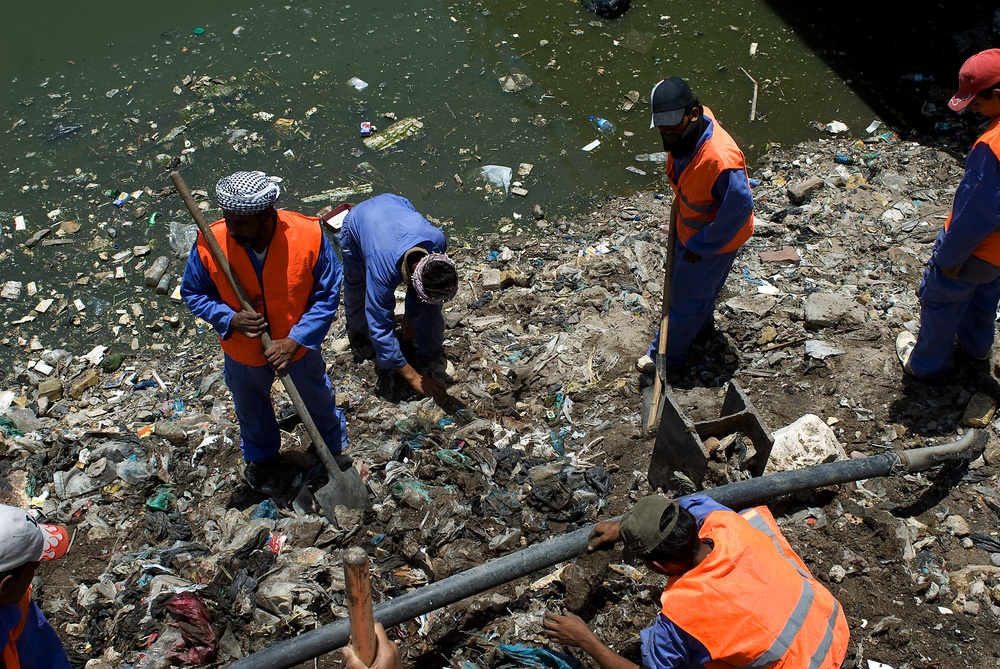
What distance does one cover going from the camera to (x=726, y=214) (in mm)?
4047

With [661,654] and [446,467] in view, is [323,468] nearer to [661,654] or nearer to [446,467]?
[446,467]

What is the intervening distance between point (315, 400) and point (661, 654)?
7.96ft

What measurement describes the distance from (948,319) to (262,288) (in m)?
3.70

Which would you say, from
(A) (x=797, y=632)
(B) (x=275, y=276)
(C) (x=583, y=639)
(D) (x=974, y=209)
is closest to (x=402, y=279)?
(B) (x=275, y=276)

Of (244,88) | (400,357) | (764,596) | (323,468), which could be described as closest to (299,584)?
(323,468)

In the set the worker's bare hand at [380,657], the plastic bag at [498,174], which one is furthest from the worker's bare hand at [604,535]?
the plastic bag at [498,174]

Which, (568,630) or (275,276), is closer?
(568,630)

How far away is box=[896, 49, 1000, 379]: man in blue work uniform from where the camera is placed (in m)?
3.46

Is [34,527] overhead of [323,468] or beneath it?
overhead

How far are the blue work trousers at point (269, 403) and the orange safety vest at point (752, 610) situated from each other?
7.68ft

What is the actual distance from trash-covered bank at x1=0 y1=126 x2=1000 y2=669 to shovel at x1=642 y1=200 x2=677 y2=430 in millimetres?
132

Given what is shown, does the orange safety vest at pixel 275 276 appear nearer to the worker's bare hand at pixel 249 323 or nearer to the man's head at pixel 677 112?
the worker's bare hand at pixel 249 323

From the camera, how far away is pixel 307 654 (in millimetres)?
2855

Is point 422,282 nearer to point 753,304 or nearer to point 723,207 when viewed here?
point 723,207
